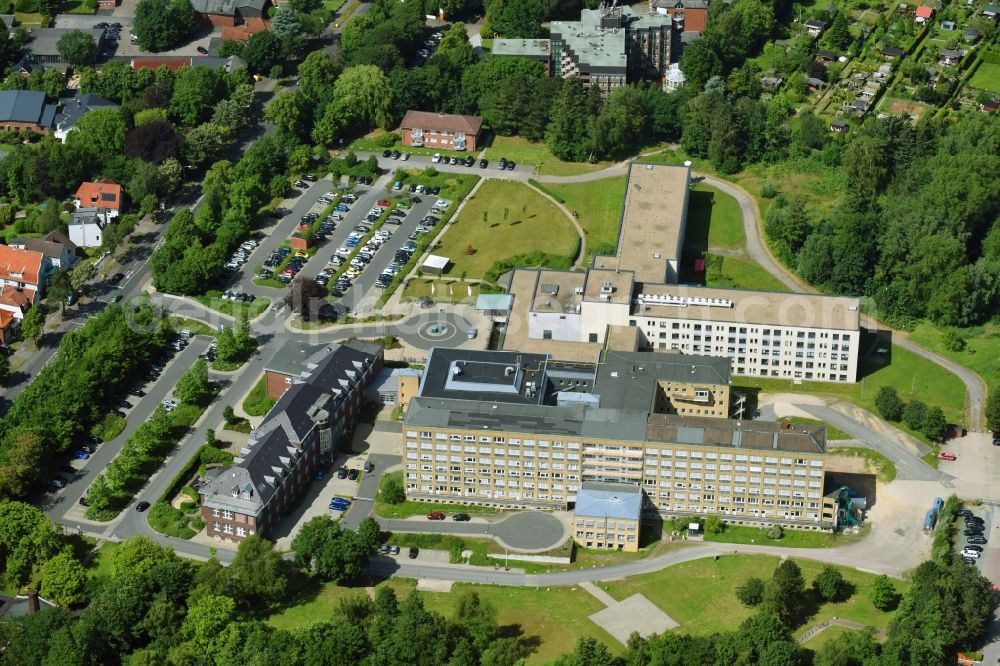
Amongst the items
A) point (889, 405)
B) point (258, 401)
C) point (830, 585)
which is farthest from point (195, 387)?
point (889, 405)

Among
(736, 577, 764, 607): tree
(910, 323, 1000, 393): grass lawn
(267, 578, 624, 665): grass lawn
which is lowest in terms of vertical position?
(267, 578, 624, 665): grass lawn

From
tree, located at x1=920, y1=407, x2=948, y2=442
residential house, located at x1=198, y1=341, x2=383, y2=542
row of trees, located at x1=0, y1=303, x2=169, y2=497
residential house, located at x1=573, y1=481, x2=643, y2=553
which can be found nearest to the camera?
residential house, located at x1=573, y1=481, x2=643, y2=553

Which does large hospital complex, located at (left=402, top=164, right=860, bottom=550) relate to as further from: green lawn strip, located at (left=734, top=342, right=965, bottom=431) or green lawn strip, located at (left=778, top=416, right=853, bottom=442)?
green lawn strip, located at (left=778, top=416, right=853, bottom=442)

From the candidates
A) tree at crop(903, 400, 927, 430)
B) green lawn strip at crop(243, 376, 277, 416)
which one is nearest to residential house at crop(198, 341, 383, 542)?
green lawn strip at crop(243, 376, 277, 416)

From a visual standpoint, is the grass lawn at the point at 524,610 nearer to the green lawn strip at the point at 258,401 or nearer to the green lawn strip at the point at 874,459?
the green lawn strip at the point at 258,401

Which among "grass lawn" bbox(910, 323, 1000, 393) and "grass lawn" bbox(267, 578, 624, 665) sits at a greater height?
"grass lawn" bbox(910, 323, 1000, 393)

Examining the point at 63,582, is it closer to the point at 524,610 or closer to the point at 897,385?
the point at 524,610

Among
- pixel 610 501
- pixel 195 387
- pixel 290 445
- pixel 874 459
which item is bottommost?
pixel 874 459
